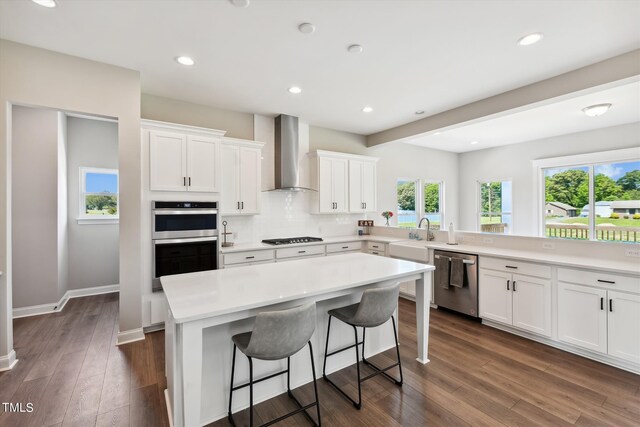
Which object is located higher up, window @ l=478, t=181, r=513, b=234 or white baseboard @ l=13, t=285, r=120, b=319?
window @ l=478, t=181, r=513, b=234

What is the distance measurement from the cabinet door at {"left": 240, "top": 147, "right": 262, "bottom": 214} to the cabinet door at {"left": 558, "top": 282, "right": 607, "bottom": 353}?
3.80 meters

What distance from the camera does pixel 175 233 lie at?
3484 millimetres

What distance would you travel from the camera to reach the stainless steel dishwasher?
3.60 meters

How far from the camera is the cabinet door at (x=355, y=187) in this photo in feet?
17.6

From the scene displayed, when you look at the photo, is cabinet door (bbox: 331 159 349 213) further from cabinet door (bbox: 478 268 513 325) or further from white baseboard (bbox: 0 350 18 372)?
white baseboard (bbox: 0 350 18 372)

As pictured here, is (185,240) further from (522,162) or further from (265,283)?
(522,162)

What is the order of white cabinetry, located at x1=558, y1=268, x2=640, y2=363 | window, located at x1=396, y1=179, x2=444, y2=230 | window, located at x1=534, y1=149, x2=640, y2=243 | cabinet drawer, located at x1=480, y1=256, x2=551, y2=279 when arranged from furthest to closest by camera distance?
window, located at x1=396, y1=179, x2=444, y2=230, window, located at x1=534, y1=149, x2=640, y2=243, cabinet drawer, located at x1=480, y1=256, x2=551, y2=279, white cabinetry, located at x1=558, y1=268, x2=640, y2=363

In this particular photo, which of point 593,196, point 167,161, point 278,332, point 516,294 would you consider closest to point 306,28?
point 167,161

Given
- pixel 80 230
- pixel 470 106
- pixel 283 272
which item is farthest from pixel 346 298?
pixel 80 230

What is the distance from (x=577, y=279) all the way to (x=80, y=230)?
675 cm

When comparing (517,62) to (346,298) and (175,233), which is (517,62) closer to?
(346,298)

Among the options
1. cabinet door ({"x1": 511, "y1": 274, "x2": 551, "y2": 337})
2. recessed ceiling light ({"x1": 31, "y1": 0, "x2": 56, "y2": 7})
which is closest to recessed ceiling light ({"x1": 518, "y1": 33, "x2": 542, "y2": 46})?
Result: cabinet door ({"x1": 511, "y1": 274, "x2": 551, "y2": 337})

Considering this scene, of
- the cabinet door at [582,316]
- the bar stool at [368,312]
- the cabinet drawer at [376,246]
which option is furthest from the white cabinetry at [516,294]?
the bar stool at [368,312]

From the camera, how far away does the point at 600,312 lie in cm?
264
